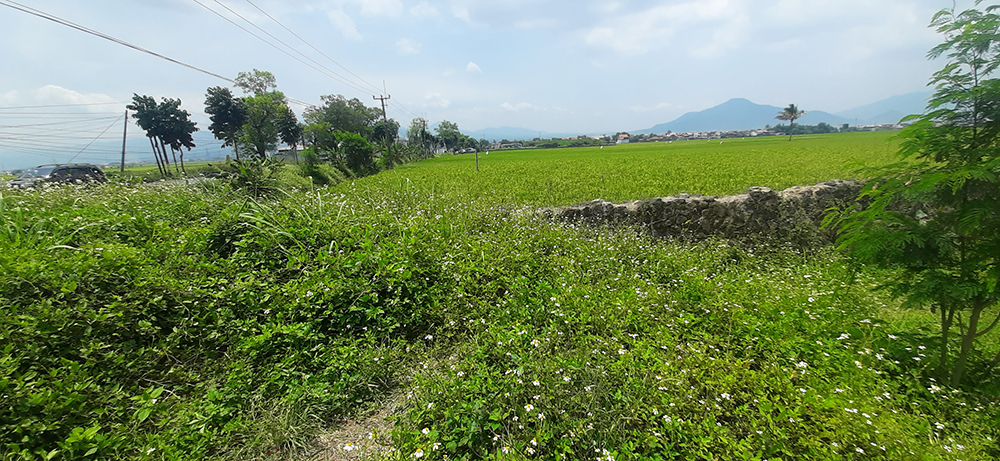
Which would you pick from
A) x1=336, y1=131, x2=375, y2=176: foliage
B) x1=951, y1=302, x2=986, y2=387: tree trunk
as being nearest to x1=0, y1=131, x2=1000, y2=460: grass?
x1=951, y1=302, x2=986, y2=387: tree trunk

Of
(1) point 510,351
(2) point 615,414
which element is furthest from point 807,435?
(1) point 510,351

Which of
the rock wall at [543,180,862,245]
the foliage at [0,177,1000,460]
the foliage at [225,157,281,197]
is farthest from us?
the rock wall at [543,180,862,245]

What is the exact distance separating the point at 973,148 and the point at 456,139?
90.5 m

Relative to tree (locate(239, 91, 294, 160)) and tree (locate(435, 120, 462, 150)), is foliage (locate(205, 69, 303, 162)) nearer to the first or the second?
tree (locate(239, 91, 294, 160))

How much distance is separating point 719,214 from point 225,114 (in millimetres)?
40819

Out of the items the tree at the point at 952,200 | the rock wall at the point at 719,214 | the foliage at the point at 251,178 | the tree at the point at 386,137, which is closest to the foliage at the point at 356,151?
the tree at the point at 386,137

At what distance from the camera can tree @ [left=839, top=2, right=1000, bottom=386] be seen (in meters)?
2.72

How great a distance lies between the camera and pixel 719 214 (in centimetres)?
771

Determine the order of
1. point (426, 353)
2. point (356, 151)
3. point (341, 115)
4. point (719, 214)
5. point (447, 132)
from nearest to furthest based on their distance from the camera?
1. point (426, 353)
2. point (719, 214)
3. point (356, 151)
4. point (341, 115)
5. point (447, 132)

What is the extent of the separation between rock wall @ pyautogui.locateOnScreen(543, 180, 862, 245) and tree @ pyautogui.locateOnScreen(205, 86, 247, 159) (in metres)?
37.4

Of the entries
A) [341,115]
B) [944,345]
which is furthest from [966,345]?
[341,115]

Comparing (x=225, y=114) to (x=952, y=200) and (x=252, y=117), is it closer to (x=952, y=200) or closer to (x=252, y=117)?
(x=252, y=117)

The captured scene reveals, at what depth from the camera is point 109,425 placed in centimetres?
243

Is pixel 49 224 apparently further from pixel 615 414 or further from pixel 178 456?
pixel 615 414
